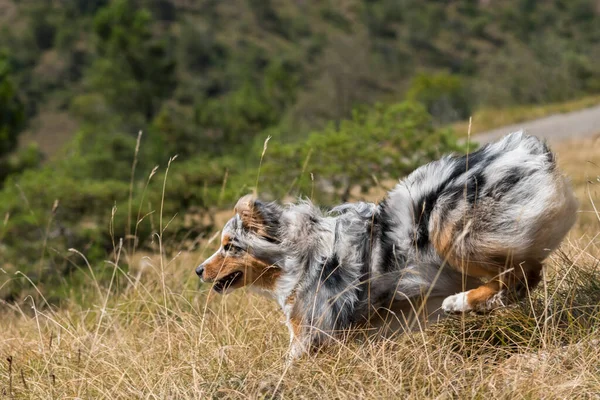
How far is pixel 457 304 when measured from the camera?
141 inches

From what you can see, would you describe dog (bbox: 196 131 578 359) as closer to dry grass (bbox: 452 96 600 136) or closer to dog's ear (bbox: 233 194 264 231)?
dog's ear (bbox: 233 194 264 231)

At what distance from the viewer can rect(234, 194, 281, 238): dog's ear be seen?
387cm

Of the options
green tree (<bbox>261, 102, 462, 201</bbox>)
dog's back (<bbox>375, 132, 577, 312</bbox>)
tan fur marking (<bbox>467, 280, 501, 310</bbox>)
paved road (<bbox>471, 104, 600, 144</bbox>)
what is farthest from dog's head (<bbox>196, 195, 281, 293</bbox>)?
paved road (<bbox>471, 104, 600, 144</bbox>)

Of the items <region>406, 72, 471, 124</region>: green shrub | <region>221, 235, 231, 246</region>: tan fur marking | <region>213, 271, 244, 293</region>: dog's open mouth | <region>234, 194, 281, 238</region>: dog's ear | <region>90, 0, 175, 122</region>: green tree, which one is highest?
<region>234, 194, 281, 238</region>: dog's ear

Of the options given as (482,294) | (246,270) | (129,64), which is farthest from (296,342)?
(129,64)

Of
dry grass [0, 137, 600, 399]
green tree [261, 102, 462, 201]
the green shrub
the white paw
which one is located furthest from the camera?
the green shrub

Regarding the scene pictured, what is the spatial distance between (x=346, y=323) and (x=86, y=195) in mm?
6171

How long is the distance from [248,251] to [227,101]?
111 feet

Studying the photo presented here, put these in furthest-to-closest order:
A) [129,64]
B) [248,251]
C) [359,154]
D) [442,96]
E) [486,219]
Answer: [442,96]
[129,64]
[359,154]
[248,251]
[486,219]

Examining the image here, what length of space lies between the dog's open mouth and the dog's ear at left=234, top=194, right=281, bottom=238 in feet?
0.83

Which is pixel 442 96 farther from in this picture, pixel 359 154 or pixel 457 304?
pixel 457 304

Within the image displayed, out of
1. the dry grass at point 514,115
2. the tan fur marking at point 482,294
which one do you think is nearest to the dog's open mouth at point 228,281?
the tan fur marking at point 482,294

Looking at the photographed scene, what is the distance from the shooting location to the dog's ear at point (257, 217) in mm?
3873

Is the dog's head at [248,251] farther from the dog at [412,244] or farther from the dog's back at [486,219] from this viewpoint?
the dog's back at [486,219]
